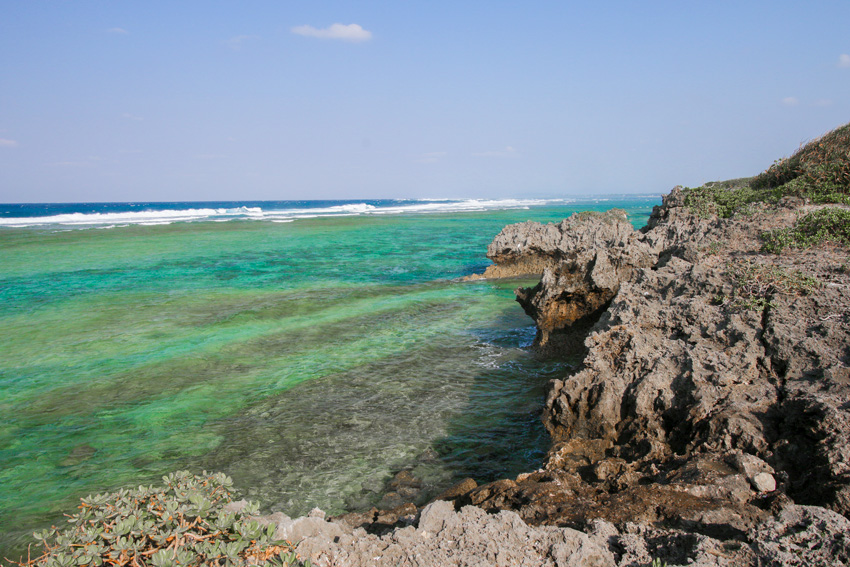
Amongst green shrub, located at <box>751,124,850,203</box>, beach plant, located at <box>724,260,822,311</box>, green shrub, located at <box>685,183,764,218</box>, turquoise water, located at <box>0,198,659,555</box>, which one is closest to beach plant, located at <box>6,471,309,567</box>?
turquoise water, located at <box>0,198,659,555</box>

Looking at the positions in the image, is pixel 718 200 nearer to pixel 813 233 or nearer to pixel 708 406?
pixel 813 233

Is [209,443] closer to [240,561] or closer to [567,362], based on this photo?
[240,561]

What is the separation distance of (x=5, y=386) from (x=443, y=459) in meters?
8.11

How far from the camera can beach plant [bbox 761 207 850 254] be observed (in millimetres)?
7762

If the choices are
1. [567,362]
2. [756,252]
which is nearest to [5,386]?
[567,362]

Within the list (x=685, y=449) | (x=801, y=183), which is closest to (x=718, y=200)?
(x=801, y=183)

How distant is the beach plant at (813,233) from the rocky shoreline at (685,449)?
19 cm

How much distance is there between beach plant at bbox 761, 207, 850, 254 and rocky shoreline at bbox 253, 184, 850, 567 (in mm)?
188

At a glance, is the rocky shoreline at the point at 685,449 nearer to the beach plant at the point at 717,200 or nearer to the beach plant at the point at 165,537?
the beach plant at the point at 165,537

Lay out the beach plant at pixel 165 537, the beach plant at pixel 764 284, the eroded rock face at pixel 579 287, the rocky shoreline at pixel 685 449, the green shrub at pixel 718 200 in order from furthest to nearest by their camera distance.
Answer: the green shrub at pixel 718 200 → the eroded rock face at pixel 579 287 → the beach plant at pixel 764 284 → the rocky shoreline at pixel 685 449 → the beach plant at pixel 165 537

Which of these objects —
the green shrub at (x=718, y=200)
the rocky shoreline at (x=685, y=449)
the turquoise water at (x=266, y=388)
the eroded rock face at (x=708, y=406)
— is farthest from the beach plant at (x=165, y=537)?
the green shrub at (x=718, y=200)

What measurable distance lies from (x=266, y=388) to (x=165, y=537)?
5.83 m

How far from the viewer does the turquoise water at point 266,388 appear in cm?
600

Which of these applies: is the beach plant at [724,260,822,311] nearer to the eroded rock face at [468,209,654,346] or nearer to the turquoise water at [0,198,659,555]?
the eroded rock face at [468,209,654,346]
